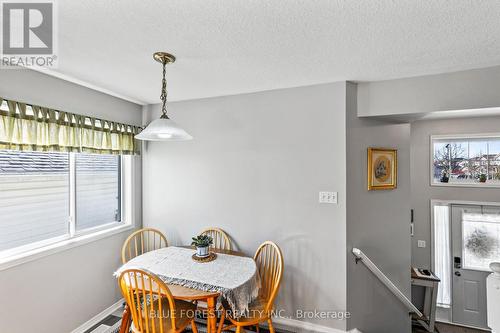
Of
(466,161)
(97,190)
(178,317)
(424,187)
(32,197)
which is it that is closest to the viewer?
(178,317)

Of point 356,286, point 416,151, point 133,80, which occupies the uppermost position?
point 133,80

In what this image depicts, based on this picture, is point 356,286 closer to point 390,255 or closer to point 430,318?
point 390,255

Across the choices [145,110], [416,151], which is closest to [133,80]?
[145,110]

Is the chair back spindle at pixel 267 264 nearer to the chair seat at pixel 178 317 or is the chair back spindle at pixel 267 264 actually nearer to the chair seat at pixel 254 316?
the chair seat at pixel 254 316

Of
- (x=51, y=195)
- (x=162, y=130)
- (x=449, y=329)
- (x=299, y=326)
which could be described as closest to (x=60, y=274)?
(x=51, y=195)

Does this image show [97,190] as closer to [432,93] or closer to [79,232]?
[79,232]

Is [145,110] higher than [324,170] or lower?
higher

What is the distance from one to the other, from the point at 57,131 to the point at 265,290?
2539 mm

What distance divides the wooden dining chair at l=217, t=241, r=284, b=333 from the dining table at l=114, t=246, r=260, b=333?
129mm

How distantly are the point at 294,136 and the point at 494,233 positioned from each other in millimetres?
3557

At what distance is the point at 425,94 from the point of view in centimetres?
239

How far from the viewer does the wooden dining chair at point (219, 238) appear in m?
2.90

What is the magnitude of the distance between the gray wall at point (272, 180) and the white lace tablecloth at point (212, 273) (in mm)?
525

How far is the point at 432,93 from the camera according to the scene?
237 centimetres
